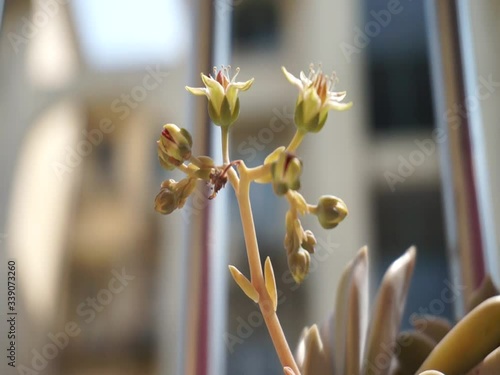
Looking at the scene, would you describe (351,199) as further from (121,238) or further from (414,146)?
(121,238)

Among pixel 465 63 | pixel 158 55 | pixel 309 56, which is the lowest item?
pixel 465 63

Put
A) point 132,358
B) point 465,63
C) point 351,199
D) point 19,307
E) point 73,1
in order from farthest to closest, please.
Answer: point 351,199, point 132,358, point 73,1, point 465,63, point 19,307

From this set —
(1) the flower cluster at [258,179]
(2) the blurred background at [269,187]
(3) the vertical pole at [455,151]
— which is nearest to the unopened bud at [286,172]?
(1) the flower cluster at [258,179]

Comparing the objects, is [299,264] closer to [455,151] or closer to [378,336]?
[378,336]

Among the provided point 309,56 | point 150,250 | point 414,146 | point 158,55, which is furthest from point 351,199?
point 158,55

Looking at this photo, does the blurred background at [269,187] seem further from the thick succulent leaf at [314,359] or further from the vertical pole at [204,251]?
the thick succulent leaf at [314,359]

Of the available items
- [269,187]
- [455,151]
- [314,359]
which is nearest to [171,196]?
[314,359]
